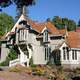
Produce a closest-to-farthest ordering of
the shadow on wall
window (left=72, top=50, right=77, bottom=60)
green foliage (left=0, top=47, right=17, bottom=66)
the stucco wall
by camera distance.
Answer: window (left=72, top=50, right=77, bottom=60) → the shadow on wall → green foliage (left=0, top=47, right=17, bottom=66) → the stucco wall

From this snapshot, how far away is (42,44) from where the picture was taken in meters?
55.3

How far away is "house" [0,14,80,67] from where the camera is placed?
52.2 m

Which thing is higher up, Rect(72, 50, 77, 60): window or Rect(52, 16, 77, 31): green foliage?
Rect(52, 16, 77, 31): green foliage

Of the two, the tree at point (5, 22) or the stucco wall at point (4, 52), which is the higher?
the tree at point (5, 22)

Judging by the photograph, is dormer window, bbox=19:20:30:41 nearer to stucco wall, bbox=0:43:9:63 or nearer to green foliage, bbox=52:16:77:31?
stucco wall, bbox=0:43:9:63

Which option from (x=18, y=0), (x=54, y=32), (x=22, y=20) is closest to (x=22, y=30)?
(x=22, y=20)

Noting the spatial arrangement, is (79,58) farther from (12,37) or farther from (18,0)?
(18,0)

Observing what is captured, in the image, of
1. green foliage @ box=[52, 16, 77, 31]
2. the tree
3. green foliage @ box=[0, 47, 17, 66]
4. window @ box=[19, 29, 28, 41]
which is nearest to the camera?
window @ box=[19, 29, 28, 41]

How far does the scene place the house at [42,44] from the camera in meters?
52.2

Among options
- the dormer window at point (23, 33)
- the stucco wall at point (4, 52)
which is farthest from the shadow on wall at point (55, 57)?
the stucco wall at point (4, 52)

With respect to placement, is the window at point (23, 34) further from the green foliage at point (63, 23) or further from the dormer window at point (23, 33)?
the green foliage at point (63, 23)

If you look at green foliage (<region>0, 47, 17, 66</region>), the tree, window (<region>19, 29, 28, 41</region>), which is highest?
the tree

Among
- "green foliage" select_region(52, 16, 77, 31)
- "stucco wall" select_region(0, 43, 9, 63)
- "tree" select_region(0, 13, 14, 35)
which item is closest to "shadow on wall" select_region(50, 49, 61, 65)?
"stucco wall" select_region(0, 43, 9, 63)

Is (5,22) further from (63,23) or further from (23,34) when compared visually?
(23,34)
